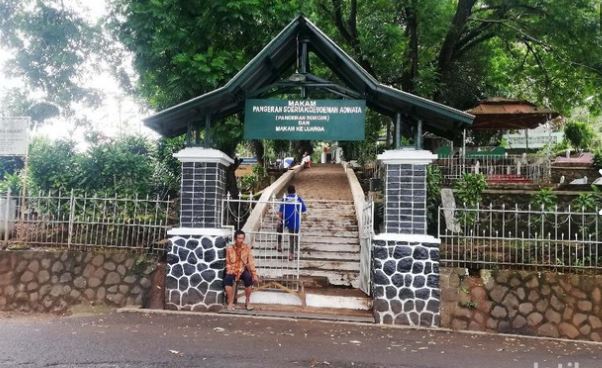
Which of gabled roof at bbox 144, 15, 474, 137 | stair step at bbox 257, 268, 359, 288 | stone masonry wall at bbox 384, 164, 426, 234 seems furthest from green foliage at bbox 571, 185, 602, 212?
stair step at bbox 257, 268, 359, 288

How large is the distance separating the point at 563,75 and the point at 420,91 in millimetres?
4643

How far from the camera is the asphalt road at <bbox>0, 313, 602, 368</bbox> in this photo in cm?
561

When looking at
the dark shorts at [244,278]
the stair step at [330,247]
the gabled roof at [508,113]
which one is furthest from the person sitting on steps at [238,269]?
the gabled roof at [508,113]

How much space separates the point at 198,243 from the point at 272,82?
3.14 m

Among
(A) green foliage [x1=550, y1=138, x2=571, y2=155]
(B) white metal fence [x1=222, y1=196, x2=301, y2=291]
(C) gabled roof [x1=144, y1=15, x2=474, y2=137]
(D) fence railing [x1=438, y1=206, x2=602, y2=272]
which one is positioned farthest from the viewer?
(A) green foliage [x1=550, y1=138, x2=571, y2=155]

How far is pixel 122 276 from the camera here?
8.46 m

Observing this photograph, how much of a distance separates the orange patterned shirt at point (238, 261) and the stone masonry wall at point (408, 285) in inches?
82.7

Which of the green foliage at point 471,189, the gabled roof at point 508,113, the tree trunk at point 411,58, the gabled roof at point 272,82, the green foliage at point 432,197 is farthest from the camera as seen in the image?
the gabled roof at point 508,113

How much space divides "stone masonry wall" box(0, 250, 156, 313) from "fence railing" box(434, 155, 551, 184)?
29.9ft

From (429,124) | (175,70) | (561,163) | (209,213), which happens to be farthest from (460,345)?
(561,163)

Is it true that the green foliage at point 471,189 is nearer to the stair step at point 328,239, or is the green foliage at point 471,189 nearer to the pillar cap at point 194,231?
the stair step at point 328,239

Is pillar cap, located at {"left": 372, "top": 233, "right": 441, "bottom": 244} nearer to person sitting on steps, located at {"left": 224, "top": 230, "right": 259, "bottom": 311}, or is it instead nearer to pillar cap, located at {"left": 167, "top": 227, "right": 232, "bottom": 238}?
person sitting on steps, located at {"left": 224, "top": 230, "right": 259, "bottom": 311}

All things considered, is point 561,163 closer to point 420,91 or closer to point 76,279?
point 420,91

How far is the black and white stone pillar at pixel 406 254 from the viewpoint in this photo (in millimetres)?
7723
